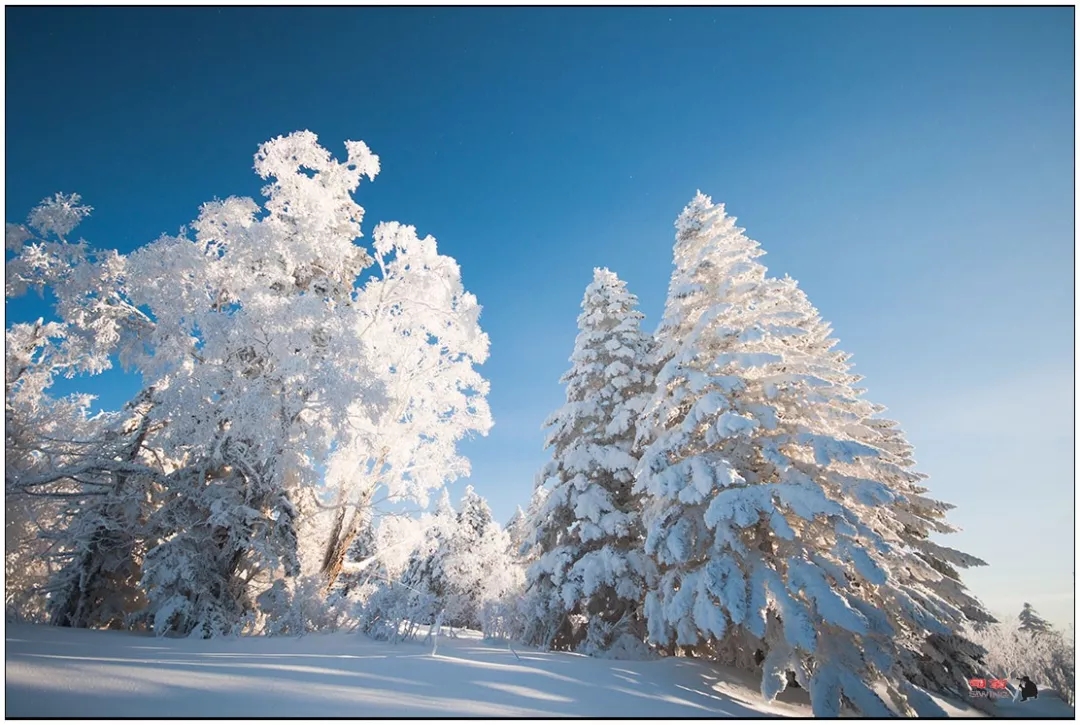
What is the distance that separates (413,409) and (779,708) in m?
9.74

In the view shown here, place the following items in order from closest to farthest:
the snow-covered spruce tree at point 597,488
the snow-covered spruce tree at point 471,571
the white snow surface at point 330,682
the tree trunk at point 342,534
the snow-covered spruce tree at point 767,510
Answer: the white snow surface at point 330,682, the snow-covered spruce tree at point 767,510, the snow-covered spruce tree at point 597,488, the tree trunk at point 342,534, the snow-covered spruce tree at point 471,571

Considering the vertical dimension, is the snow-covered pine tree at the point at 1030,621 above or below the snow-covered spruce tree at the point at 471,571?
above

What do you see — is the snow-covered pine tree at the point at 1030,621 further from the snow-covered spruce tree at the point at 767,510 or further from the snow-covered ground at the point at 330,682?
the snow-covered ground at the point at 330,682

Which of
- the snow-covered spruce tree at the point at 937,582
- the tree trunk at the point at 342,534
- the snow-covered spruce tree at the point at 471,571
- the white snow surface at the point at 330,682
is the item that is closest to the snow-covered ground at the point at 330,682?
the white snow surface at the point at 330,682

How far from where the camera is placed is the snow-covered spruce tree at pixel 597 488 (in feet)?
30.0

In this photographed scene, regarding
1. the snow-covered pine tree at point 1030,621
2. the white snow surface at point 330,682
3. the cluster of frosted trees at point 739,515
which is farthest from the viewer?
Result: the snow-covered pine tree at point 1030,621

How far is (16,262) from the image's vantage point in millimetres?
7777

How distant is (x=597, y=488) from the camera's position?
400 inches

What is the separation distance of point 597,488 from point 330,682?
6.72m

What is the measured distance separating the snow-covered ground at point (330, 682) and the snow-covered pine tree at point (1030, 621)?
19.7 m

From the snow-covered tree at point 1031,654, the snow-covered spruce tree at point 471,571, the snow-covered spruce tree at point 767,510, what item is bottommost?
the snow-covered spruce tree at point 471,571

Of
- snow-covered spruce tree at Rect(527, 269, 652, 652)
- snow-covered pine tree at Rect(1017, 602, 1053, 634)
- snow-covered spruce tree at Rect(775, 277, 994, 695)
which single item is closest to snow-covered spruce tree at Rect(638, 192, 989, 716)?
snow-covered spruce tree at Rect(775, 277, 994, 695)

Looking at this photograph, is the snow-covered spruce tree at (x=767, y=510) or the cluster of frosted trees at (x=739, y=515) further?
the cluster of frosted trees at (x=739, y=515)

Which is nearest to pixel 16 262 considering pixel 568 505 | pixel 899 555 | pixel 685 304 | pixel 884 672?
pixel 568 505
